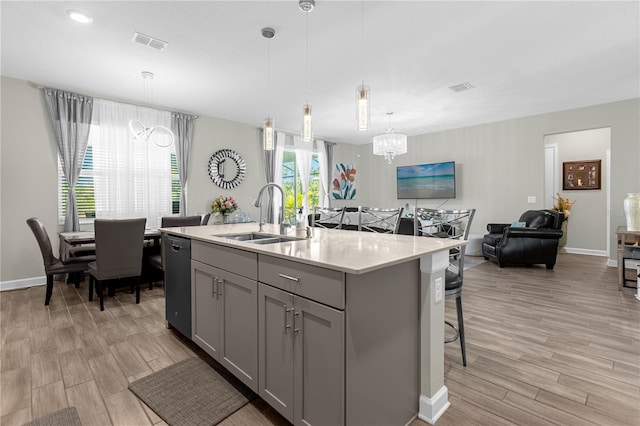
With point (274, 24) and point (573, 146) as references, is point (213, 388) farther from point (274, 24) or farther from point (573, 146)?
point (573, 146)

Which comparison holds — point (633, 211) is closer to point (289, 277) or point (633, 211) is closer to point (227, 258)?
point (289, 277)

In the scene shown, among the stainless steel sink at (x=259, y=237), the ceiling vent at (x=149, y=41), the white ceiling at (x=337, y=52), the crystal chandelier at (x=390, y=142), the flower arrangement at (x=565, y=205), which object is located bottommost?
the stainless steel sink at (x=259, y=237)


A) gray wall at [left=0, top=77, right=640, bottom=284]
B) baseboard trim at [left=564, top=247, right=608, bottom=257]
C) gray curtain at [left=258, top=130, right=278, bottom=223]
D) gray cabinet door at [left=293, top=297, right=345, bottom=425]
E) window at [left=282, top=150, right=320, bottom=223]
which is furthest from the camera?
window at [left=282, top=150, right=320, bottom=223]

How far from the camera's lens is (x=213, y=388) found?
1.85 m

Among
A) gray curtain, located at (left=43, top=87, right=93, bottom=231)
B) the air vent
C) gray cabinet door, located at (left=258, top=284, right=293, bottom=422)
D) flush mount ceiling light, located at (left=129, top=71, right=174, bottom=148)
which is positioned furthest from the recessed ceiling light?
the air vent

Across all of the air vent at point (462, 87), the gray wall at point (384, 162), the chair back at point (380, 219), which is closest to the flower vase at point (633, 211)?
the gray wall at point (384, 162)

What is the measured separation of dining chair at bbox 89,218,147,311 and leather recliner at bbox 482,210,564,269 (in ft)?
16.5

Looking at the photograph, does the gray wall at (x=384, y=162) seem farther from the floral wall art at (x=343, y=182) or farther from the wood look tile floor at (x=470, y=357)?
the wood look tile floor at (x=470, y=357)

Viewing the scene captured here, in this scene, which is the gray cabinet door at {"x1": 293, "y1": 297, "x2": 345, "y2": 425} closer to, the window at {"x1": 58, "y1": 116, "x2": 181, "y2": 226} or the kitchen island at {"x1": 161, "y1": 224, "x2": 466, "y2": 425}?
the kitchen island at {"x1": 161, "y1": 224, "x2": 466, "y2": 425}

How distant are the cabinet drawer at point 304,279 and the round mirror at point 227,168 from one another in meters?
4.40

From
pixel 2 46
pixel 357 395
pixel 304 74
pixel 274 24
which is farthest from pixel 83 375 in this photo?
pixel 304 74

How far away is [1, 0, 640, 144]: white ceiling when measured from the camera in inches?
99.8

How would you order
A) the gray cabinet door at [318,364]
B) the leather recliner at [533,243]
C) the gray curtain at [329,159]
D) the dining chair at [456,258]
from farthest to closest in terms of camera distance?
the gray curtain at [329,159] < the leather recliner at [533,243] < the dining chair at [456,258] < the gray cabinet door at [318,364]

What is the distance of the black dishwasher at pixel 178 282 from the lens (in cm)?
234
